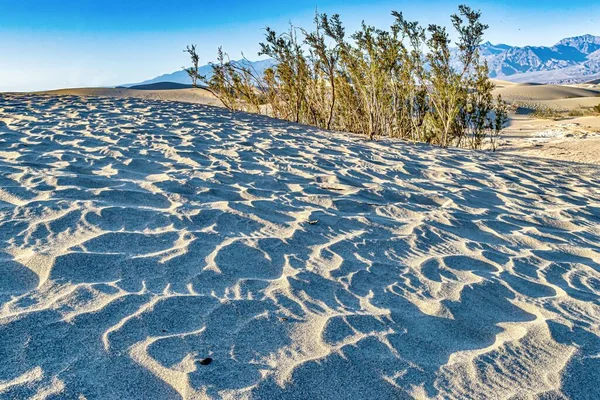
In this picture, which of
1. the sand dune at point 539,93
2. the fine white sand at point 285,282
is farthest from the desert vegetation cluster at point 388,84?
the sand dune at point 539,93

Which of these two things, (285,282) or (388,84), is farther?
(388,84)

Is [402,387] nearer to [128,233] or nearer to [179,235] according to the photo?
[179,235]

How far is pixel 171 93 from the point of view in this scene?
27297 mm

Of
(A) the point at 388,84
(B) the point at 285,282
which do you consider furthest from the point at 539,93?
(B) the point at 285,282

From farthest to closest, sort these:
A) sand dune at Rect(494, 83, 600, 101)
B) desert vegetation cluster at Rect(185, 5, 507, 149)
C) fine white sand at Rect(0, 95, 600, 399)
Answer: sand dune at Rect(494, 83, 600, 101), desert vegetation cluster at Rect(185, 5, 507, 149), fine white sand at Rect(0, 95, 600, 399)

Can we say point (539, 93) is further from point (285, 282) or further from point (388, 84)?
point (285, 282)

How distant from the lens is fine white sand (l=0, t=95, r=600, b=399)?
149cm

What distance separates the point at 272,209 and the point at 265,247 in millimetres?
634

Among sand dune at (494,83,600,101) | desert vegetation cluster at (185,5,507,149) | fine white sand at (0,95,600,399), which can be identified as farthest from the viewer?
sand dune at (494,83,600,101)

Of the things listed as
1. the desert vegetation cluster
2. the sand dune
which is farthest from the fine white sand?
the sand dune

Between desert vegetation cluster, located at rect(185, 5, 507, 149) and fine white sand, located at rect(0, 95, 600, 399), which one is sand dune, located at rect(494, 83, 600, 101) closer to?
desert vegetation cluster, located at rect(185, 5, 507, 149)

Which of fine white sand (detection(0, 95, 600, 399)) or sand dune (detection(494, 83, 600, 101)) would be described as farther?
sand dune (detection(494, 83, 600, 101))

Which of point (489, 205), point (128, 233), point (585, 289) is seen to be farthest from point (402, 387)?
point (489, 205)

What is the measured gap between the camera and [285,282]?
2.11 meters
